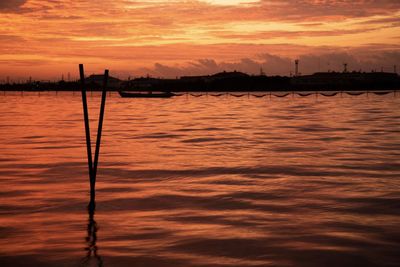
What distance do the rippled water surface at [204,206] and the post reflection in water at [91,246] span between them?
0.7 inches

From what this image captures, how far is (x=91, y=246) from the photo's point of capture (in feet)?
30.0

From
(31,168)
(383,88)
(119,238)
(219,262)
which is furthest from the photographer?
(383,88)

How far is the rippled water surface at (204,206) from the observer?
8.74 m

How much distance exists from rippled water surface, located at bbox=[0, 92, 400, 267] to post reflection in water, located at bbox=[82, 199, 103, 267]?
0.02 metres

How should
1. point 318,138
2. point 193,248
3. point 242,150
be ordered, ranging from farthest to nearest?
point 318,138 → point 242,150 → point 193,248

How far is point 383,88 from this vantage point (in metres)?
174

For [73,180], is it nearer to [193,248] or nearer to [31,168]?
[31,168]

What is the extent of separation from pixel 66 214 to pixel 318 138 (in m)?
18.6

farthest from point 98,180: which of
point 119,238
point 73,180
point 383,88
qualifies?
point 383,88

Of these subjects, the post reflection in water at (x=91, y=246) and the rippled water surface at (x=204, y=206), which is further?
the rippled water surface at (x=204, y=206)

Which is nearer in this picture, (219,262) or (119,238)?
(219,262)

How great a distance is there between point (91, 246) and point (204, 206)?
368 cm

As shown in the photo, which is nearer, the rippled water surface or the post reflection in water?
the post reflection in water

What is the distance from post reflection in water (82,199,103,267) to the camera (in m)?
8.31
